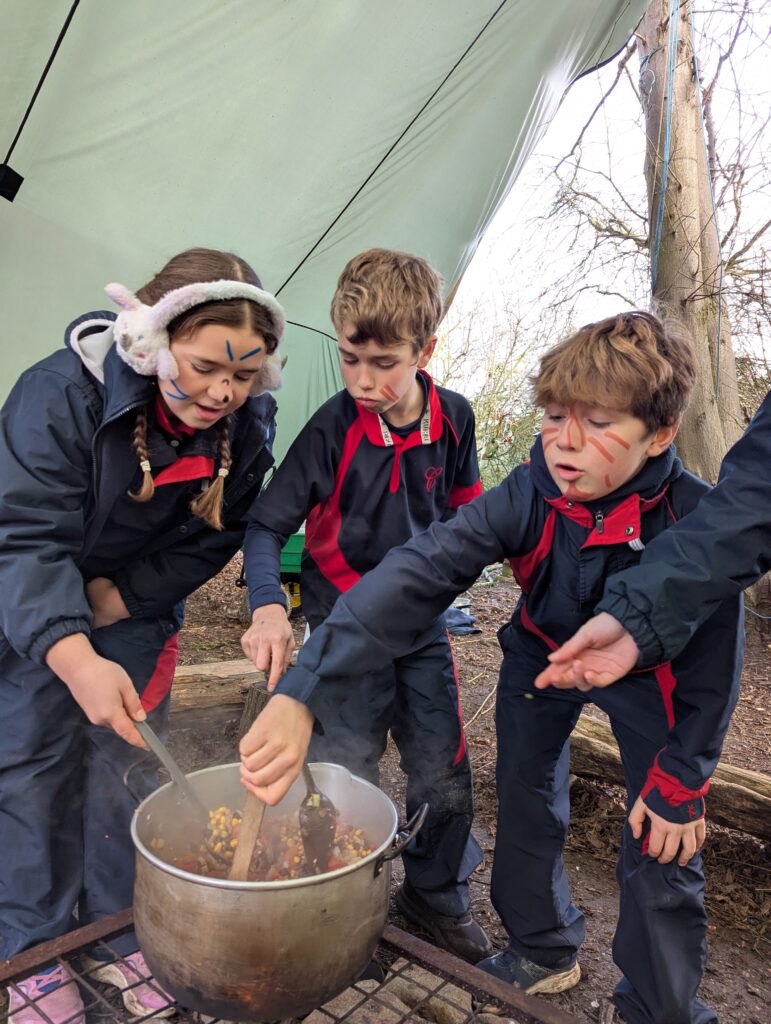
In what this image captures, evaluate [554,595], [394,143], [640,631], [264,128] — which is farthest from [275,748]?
[394,143]

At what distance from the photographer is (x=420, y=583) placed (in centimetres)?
164

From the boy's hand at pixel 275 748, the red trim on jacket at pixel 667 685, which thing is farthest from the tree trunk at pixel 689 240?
the boy's hand at pixel 275 748

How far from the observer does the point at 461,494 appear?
7.68 feet

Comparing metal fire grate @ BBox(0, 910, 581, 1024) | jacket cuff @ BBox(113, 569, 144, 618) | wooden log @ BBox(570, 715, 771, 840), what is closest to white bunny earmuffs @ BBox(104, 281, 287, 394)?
jacket cuff @ BBox(113, 569, 144, 618)

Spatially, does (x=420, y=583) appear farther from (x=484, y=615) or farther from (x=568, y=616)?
(x=484, y=615)

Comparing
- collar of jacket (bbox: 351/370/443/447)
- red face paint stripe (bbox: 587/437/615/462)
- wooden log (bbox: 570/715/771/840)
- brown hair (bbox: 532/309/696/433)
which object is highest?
brown hair (bbox: 532/309/696/433)

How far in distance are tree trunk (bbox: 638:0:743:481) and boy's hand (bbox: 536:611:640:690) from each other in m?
3.86

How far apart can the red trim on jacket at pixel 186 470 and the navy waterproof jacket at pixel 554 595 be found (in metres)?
0.56

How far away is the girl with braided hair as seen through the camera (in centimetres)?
161

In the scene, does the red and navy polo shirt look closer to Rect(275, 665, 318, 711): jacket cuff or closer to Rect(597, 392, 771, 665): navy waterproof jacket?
Rect(275, 665, 318, 711): jacket cuff

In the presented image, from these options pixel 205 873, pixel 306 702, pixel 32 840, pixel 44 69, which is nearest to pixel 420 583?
pixel 306 702

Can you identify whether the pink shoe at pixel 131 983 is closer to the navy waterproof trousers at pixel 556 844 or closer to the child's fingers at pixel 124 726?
the child's fingers at pixel 124 726

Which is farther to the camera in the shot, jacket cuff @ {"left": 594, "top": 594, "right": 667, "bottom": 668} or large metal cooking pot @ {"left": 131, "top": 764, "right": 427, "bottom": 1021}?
jacket cuff @ {"left": 594, "top": 594, "right": 667, "bottom": 668}

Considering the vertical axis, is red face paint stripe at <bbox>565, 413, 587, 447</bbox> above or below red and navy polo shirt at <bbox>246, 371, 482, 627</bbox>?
above
